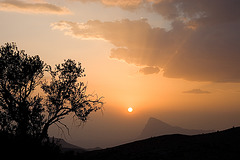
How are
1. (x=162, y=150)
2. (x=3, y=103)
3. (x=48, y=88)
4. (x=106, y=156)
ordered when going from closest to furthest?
(x=162, y=150) < (x=106, y=156) < (x=3, y=103) < (x=48, y=88)

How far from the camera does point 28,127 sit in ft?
88.8

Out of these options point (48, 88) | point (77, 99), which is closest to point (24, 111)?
point (48, 88)

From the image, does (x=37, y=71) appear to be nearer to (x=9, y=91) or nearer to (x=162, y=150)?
(x=9, y=91)

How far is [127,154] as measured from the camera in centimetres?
2530

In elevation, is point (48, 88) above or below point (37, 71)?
below

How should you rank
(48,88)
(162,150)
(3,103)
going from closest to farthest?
(162,150) → (3,103) → (48,88)

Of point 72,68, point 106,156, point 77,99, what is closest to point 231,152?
point 106,156

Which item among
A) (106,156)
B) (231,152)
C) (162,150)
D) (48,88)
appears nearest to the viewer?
(231,152)

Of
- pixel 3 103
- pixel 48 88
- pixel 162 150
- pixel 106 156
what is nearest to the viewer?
pixel 162 150

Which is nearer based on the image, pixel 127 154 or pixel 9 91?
pixel 127 154

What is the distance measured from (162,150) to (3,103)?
22.1 meters

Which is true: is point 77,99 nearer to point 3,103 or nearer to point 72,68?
point 72,68

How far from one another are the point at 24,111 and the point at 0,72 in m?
6.30

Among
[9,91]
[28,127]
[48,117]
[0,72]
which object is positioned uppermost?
[0,72]
